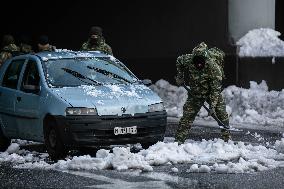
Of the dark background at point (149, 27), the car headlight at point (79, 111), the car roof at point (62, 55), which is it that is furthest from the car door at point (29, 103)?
the dark background at point (149, 27)

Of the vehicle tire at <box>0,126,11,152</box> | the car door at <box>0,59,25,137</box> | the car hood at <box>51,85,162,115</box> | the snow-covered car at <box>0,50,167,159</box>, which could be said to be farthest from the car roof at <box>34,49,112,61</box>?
the vehicle tire at <box>0,126,11,152</box>

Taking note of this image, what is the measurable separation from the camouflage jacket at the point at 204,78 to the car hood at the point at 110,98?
36.7 inches

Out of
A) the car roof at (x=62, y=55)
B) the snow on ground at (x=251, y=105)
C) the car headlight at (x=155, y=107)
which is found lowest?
the snow on ground at (x=251, y=105)

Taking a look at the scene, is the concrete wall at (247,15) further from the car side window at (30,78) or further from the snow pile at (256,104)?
the car side window at (30,78)

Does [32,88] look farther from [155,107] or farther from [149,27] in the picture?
[149,27]

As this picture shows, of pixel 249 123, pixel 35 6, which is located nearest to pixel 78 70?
pixel 249 123

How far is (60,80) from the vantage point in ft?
39.5

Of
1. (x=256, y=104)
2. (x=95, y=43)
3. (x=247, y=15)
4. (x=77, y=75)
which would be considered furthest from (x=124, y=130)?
Result: (x=247, y=15)

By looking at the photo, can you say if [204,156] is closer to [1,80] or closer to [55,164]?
[55,164]

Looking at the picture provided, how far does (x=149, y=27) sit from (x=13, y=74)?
34.8 feet

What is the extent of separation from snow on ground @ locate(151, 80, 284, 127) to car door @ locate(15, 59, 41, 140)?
598cm

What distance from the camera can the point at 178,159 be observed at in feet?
35.6

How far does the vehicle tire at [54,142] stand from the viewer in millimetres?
11245

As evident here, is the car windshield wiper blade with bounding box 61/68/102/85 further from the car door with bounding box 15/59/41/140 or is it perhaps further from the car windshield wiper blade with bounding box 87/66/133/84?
the car door with bounding box 15/59/41/140
